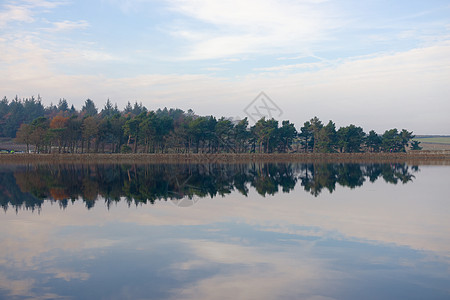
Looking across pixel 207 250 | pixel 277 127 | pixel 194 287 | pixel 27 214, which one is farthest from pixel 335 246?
pixel 277 127

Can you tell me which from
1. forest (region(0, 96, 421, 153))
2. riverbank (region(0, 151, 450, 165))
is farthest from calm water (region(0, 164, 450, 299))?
forest (region(0, 96, 421, 153))

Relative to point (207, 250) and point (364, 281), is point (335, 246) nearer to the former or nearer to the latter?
point (364, 281)

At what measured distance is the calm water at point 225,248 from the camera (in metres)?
11.0

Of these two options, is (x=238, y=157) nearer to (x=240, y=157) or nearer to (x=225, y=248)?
(x=240, y=157)

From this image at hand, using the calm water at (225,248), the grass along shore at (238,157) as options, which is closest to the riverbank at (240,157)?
the grass along shore at (238,157)

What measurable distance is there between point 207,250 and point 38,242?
7193mm

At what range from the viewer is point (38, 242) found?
16250mm

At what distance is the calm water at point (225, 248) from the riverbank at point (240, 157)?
2806 inches

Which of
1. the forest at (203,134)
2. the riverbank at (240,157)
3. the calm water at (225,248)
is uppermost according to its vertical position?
the forest at (203,134)

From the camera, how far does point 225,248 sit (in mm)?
15141

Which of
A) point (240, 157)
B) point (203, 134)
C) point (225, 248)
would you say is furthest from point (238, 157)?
point (225, 248)

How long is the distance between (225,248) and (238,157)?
91.5 metres

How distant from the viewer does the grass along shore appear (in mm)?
99750

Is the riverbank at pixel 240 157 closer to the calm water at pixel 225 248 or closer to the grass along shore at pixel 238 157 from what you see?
the grass along shore at pixel 238 157
